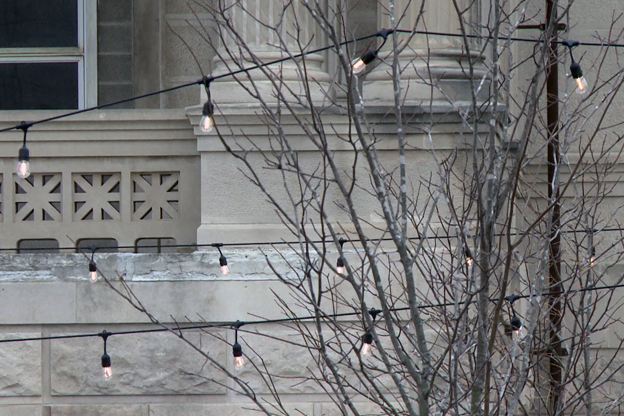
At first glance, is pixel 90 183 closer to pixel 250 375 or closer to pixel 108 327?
pixel 108 327

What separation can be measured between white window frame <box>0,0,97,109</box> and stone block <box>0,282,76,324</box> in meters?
3.08

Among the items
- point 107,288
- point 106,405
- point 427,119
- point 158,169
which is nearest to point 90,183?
point 158,169

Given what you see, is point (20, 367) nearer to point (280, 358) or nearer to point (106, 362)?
point (106, 362)

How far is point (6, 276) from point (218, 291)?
1421 mm

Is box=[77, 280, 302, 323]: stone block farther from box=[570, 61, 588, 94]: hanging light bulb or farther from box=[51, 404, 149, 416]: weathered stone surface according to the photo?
box=[570, 61, 588, 94]: hanging light bulb

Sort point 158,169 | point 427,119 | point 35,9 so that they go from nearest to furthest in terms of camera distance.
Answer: point 427,119, point 158,169, point 35,9

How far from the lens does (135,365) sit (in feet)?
23.1

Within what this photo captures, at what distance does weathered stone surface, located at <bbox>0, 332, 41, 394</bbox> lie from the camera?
704cm

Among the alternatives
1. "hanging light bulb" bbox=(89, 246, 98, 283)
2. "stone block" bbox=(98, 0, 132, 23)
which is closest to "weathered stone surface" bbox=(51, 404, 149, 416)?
"hanging light bulb" bbox=(89, 246, 98, 283)

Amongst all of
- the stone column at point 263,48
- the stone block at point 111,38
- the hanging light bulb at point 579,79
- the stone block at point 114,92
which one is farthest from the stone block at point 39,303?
the hanging light bulb at point 579,79

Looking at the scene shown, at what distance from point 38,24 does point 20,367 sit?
3872mm

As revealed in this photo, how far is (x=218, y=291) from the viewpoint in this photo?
22.9ft

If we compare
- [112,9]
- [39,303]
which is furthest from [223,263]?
[112,9]

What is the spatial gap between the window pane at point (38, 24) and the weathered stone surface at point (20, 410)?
152 inches
